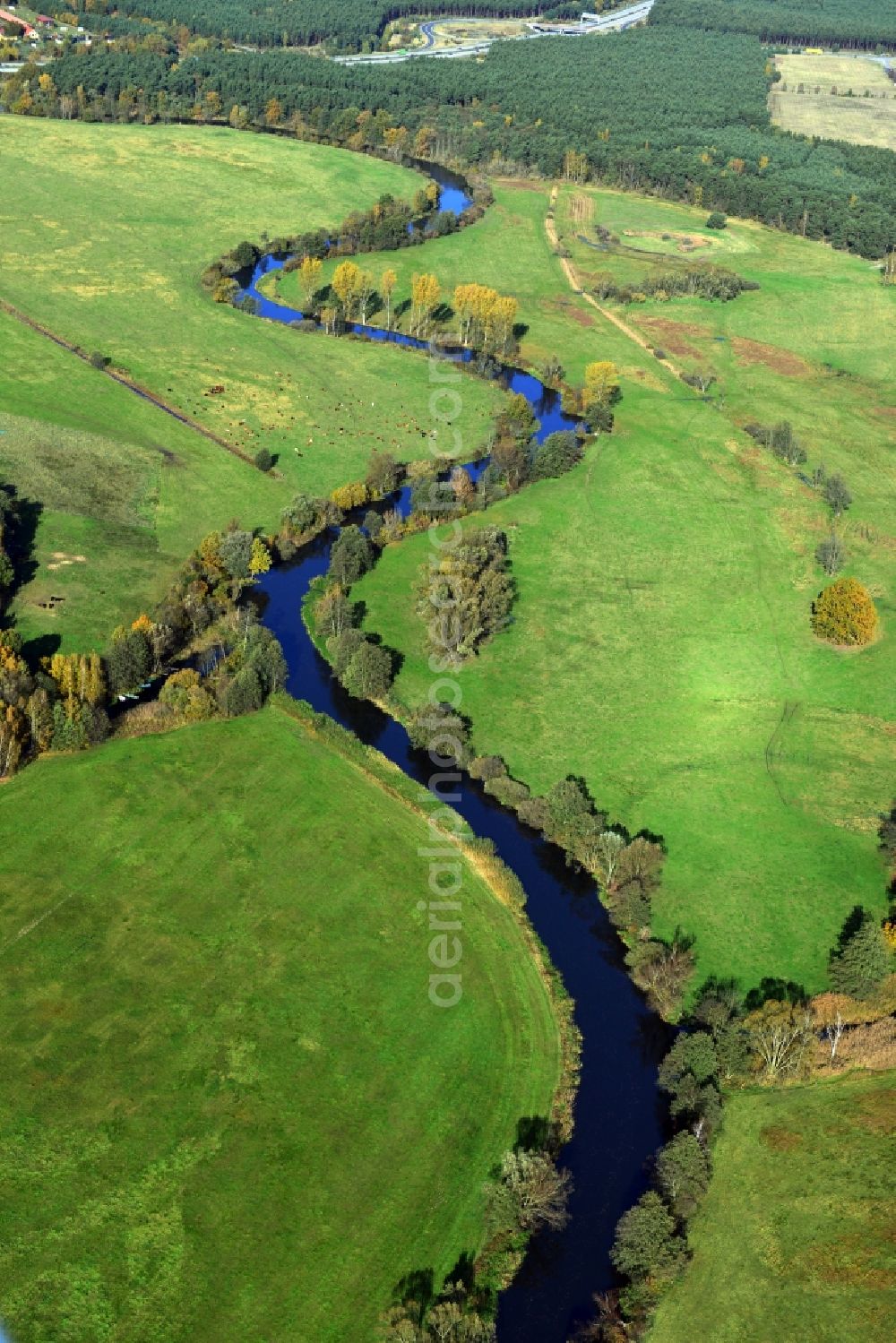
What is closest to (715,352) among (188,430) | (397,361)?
(397,361)

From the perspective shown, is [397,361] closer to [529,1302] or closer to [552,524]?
[552,524]

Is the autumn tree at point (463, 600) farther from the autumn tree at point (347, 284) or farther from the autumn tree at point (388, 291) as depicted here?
the autumn tree at point (347, 284)

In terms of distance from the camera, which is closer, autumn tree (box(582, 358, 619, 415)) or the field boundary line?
the field boundary line

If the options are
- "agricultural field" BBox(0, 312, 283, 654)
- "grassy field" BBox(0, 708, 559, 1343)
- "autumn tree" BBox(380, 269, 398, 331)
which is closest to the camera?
"grassy field" BBox(0, 708, 559, 1343)

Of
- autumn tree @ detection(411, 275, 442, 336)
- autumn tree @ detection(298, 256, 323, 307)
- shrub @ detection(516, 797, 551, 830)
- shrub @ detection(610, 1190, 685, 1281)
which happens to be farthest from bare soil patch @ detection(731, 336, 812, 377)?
shrub @ detection(610, 1190, 685, 1281)

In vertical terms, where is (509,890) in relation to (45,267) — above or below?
below

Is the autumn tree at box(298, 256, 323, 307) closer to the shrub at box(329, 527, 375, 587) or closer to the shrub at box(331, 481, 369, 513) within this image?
the shrub at box(331, 481, 369, 513)
